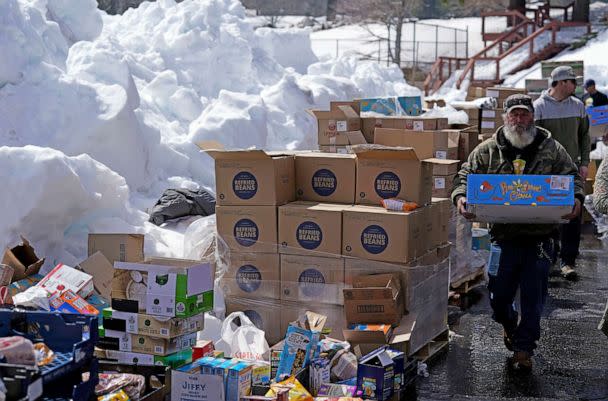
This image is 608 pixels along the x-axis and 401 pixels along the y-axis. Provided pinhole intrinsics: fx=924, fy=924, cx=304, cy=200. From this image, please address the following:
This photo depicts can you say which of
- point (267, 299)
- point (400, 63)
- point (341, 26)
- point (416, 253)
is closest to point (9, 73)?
point (267, 299)

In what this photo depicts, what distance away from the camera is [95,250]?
6957 mm

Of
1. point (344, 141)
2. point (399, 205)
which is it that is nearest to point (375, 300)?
point (399, 205)

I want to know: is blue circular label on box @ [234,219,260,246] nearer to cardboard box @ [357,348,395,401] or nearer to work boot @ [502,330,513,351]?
cardboard box @ [357,348,395,401]

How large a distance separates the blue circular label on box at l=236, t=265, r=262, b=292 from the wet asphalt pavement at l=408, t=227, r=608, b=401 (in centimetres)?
142

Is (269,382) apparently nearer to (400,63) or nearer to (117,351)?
(117,351)

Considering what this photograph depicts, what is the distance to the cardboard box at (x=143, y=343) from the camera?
5.24 meters

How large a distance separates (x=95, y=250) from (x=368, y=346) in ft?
7.22

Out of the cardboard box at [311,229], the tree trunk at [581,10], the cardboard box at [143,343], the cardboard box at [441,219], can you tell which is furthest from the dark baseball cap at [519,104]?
the tree trunk at [581,10]

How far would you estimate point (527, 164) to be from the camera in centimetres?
641

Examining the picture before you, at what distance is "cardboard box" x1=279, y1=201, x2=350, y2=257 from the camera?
679 centimetres

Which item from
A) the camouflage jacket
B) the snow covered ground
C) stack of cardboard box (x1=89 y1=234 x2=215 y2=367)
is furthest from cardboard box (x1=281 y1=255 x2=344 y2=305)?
stack of cardboard box (x1=89 y1=234 x2=215 y2=367)

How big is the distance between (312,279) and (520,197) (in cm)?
167

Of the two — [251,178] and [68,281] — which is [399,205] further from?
[68,281]

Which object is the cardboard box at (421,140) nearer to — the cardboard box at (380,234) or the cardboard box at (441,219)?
the cardboard box at (441,219)
